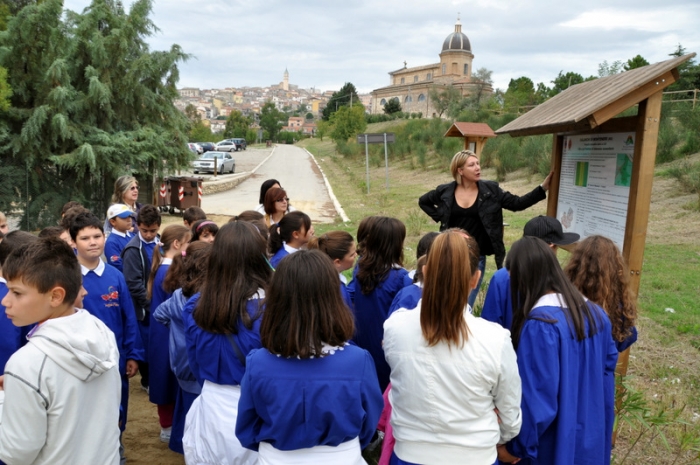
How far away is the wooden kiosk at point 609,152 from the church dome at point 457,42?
341ft

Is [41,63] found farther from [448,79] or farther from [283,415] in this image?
[448,79]

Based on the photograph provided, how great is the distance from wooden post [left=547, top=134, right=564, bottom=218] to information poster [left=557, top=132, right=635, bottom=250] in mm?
54

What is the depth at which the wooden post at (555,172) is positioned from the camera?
4849mm

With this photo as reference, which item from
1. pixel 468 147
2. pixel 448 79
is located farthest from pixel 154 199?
pixel 448 79

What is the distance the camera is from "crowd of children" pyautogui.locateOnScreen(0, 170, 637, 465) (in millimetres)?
1914

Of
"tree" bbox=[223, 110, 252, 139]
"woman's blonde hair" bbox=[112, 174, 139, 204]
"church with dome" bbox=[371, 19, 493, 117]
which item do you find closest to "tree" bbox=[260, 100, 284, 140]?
"tree" bbox=[223, 110, 252, 139]

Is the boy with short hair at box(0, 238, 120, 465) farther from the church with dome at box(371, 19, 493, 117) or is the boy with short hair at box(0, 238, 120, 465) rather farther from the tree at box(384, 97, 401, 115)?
the church with dome at box(371, 19, 493, 117)

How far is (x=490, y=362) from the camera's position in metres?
2.01

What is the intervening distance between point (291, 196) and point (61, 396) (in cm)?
1924

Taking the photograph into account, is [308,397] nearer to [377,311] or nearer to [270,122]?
[377,311]

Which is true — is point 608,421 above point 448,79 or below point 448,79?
below

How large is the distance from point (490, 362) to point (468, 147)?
839 cm

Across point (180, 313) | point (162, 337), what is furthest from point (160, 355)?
point (180, 313)

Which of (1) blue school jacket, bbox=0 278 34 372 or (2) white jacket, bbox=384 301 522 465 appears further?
(1) blue school jacket, bbox=0 278 34 372
